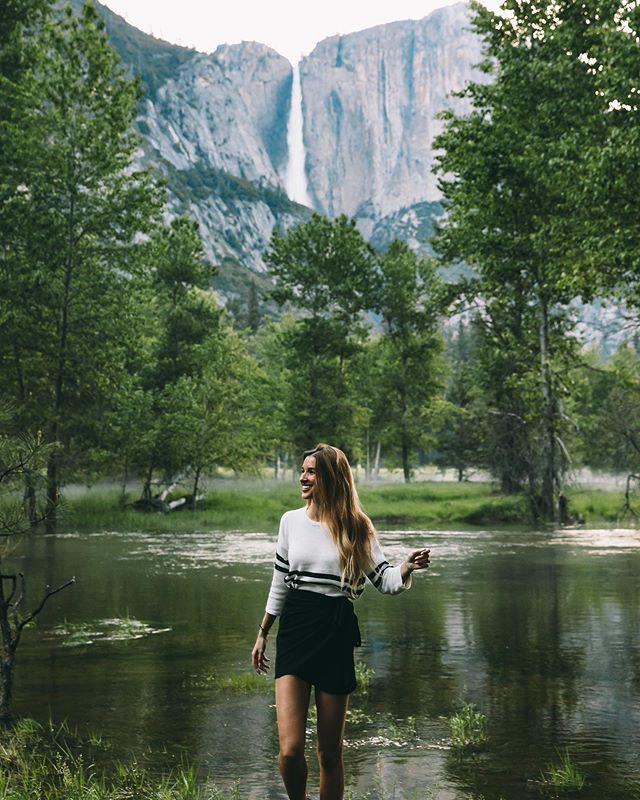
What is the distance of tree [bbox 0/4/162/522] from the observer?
42594 mm

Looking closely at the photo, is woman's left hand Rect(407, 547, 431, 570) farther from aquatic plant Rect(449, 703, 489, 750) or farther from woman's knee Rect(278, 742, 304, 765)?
aquatic plant Rect(449, 703, 489, 750)

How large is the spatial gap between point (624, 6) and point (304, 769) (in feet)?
82.5

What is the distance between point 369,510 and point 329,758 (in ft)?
147

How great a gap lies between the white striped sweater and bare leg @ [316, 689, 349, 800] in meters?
0.63

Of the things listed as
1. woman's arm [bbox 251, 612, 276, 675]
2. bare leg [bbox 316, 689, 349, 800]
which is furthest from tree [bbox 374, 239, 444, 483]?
bare leg [bbox 316, 689, 349, 800]

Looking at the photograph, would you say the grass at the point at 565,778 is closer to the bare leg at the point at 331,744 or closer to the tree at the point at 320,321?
the bare leg at the point at 331,744

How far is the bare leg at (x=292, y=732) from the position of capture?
5.36 metres

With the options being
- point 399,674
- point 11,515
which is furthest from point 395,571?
point 399,674

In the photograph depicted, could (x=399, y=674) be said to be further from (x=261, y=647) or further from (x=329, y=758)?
(x=329, y=758)

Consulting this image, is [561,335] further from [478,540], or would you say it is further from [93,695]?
[93,695]

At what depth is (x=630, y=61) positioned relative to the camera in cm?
2197

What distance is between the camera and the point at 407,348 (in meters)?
79.0

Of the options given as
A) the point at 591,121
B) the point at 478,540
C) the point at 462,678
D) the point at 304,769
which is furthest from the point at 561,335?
the point at 304,769

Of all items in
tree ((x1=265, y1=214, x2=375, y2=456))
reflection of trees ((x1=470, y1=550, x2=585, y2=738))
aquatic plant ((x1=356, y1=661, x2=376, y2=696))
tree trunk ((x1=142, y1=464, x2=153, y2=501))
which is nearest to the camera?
reflection of trees ((x1=470, y1=550, x2=585, y2=738))
